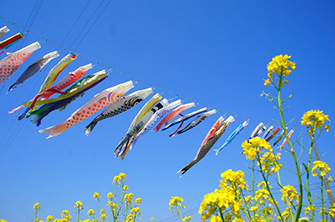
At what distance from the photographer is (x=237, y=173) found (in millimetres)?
1929

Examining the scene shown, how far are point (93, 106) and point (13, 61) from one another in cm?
135

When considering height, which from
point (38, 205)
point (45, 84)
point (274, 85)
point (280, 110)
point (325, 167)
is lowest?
point (325, 167)

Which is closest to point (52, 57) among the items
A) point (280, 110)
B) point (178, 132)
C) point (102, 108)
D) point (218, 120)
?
point (102, 108)

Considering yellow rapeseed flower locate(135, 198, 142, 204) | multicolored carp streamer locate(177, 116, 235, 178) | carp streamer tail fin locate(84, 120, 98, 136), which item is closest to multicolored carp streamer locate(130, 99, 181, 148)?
carp streamer tail fin locate(84, 120, 98, 136)

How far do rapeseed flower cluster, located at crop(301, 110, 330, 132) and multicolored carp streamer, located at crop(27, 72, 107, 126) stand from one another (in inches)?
128

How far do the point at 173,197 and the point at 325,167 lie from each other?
179cm

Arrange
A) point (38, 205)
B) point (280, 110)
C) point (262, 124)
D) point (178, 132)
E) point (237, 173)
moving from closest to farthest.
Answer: point (280, 110) < point (237, 173) < point (178, 132) < point (262, 124) < point (38, 205)

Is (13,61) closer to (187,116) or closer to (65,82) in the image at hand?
(65,82)

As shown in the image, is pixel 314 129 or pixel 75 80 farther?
pixel 75 80

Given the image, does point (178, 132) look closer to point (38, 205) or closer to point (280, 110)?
point (280, 110)

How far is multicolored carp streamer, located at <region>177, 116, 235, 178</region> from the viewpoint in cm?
426

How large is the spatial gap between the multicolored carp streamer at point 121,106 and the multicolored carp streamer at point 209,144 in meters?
1.45

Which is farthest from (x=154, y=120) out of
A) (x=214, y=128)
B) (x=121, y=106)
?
(x=214, y=128)

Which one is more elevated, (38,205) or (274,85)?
(38,205)
